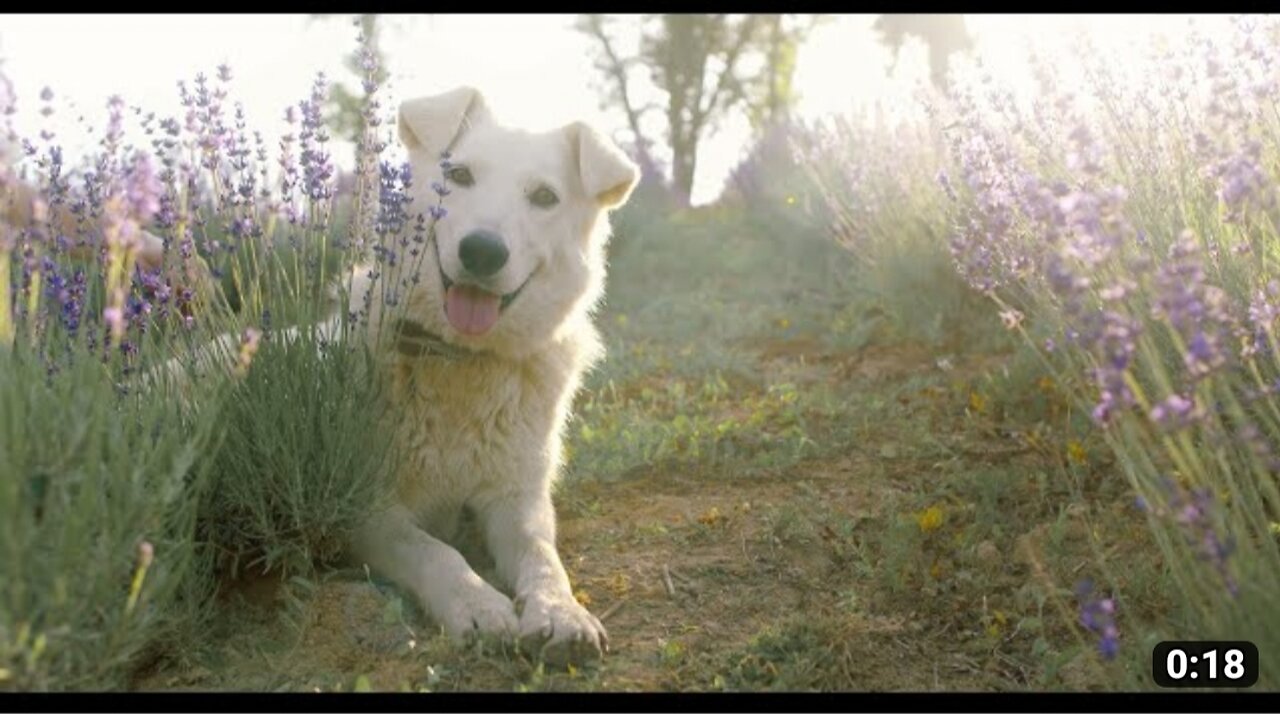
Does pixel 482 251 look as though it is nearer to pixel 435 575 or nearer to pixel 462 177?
pixel 462 177

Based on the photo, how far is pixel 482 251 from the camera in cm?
323

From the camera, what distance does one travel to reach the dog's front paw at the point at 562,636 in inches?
101

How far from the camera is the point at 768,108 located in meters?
21.8

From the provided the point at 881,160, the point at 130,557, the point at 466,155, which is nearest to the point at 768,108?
the point at 881,160

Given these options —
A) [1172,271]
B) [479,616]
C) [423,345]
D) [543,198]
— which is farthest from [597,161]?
[1172,271]

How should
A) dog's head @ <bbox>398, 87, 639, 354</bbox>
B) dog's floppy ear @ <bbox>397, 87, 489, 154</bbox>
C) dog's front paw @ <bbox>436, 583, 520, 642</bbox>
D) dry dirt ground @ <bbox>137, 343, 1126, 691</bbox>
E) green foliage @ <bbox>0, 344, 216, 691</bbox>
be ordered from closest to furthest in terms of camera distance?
green foliage @ <bbox>0, 344, 216, 691</bbox>
dry dirt ground @ <bbox>137, 343, 1126, 691</bbox>
dog's front paw @ <bbox>436, 583, 520, 642</bbox>
dog's head @ <bbox>398, 87, 639, 354</bbox>
dog's floppy ear @ <bbox>397, 87, 489, 154</bbox>

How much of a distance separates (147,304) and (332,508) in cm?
65

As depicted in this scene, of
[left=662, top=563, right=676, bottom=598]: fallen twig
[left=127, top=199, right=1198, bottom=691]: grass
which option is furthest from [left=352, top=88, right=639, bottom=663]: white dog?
[left=662, top=563, right=676, bottom=598]: fallen twig

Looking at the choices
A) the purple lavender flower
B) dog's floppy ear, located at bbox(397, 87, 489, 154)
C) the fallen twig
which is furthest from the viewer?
dog's floppy ear, located at bbox(397, 87, 489, 154)

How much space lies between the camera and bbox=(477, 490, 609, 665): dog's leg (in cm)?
257

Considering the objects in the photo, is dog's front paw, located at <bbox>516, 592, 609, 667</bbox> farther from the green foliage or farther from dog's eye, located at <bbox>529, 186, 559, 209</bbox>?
dog's eye, located at <bbox>529, 186, 559, 209</bbox>

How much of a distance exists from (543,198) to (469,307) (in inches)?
18.3

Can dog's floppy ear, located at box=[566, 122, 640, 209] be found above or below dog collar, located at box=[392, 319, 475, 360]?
above
